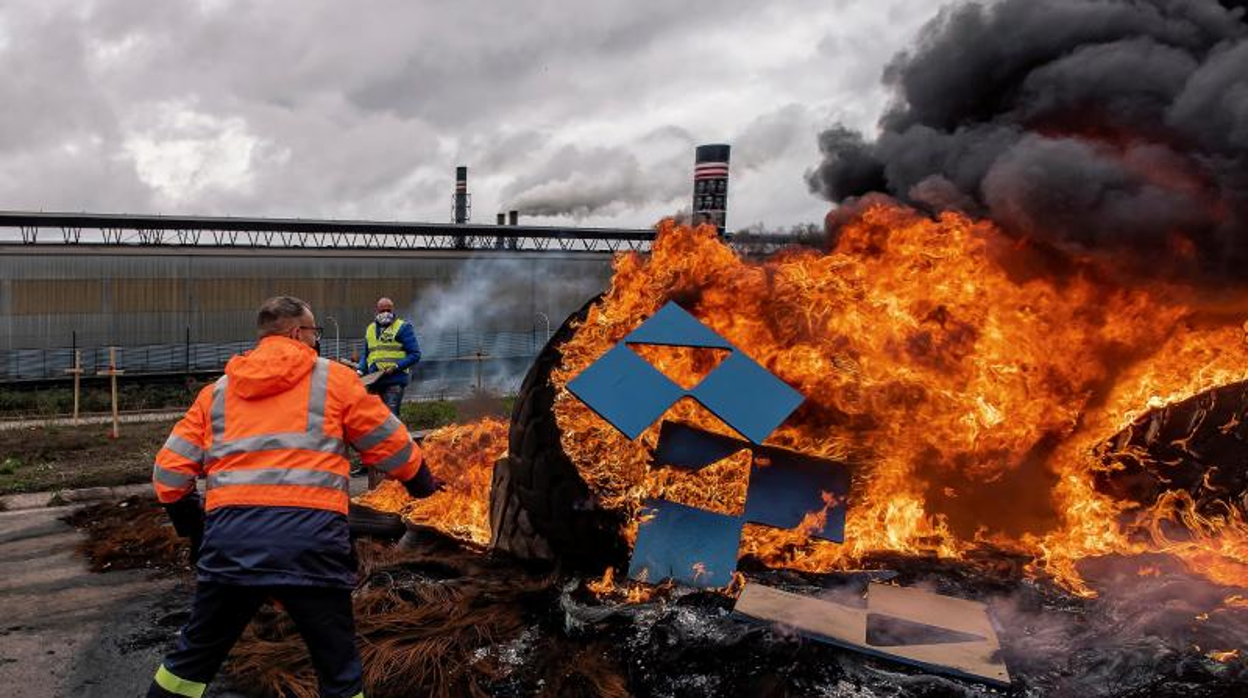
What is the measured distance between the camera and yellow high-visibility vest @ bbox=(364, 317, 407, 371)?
8562 mm

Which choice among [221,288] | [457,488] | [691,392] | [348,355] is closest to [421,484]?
[691,392]

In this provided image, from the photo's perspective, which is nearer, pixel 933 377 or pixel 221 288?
pixel 933 377

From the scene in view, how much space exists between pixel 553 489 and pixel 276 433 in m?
1.86

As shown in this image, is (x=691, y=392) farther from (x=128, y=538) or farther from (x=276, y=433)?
(x=128, y=538)

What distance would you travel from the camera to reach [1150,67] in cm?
491

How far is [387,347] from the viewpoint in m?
8.62

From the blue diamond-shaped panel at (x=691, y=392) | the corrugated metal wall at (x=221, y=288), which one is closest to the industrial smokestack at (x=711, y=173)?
the corrugated metal wall at (x=221, y=288)

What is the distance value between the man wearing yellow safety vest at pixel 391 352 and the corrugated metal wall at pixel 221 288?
1652 cm

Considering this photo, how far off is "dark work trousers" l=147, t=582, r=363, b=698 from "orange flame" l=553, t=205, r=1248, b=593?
1.74 meters

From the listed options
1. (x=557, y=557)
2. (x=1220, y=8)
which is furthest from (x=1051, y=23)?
(x=557, y=557)

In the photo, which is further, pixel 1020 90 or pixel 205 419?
pixel 1020 90

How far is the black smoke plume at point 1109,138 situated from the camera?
4.68 meters

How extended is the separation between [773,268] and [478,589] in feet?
8.55

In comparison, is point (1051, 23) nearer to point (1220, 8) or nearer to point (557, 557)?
point (1220, 8)
